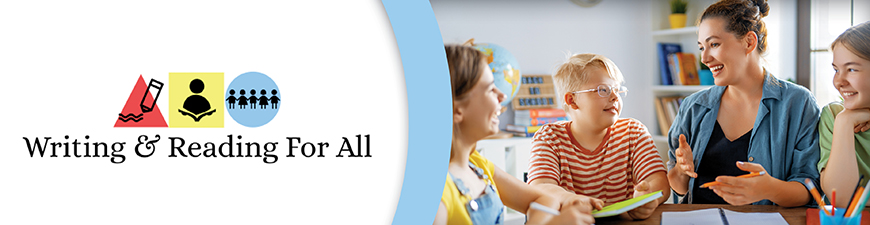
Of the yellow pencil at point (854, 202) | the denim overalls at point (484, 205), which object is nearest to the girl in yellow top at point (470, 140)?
the denim overalls at point (484, 205)

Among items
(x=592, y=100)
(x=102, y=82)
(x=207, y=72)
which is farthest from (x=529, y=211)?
(x=102, y=82)

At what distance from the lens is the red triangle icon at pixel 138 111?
792 mm

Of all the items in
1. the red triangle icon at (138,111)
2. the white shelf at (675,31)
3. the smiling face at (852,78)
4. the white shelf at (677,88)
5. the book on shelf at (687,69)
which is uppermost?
the white shelf at (675,31)

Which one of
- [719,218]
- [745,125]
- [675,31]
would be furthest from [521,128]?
[719,218]

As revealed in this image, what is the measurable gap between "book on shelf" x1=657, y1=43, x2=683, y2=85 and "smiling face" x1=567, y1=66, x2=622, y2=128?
186 centimetres

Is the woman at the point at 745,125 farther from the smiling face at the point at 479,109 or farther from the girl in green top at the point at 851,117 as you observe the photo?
the smiling face at the point at 479,109

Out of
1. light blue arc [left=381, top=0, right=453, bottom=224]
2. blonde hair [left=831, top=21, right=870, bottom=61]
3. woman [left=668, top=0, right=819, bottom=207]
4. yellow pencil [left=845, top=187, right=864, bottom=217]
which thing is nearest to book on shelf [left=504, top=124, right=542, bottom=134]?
woman [left=668, top=0, right=819, bottom=207]

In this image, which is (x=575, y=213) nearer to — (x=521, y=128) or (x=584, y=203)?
(x=584, y=203)

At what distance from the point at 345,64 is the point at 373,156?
0.13 m

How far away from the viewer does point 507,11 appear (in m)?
2.86

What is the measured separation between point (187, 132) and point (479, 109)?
42 centimetres

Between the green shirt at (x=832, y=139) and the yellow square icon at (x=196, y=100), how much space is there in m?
1.18

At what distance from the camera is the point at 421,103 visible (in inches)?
29.3

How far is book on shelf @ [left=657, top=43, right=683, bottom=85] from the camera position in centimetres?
294
